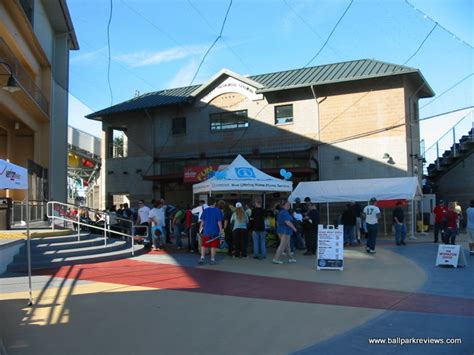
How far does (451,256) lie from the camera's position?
36.8 ft

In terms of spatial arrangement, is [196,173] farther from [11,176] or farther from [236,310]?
[236,310]

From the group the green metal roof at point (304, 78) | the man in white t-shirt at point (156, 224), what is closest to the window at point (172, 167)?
the green metal roof at point (304, 78)

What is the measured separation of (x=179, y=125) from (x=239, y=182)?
1435cm

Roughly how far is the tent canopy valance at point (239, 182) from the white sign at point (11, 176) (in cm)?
711

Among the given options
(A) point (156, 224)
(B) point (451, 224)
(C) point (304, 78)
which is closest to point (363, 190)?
(B) point (451, 224)

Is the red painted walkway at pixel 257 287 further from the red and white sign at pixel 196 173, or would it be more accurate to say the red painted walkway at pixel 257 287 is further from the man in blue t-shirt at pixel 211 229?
the red and white sign at pixel 196 173

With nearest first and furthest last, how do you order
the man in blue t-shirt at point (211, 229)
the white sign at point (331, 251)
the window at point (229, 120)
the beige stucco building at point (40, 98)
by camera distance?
1. the white sign at point (331, 251)
2. the man in blue t-shirt at point (211, 229)
3. the beige stucco building at point (40, 98)
4. the window at point (229, 120)

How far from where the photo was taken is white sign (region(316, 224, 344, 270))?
11.2 metres

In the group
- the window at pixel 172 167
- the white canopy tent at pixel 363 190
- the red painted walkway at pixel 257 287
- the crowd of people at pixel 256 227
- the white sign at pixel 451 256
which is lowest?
the red painted walkway at pixel 257 287

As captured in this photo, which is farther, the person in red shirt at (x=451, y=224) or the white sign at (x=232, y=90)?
the white sign at (x=232, y=90)

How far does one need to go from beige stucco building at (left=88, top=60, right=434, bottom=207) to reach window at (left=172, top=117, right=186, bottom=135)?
0.06 m

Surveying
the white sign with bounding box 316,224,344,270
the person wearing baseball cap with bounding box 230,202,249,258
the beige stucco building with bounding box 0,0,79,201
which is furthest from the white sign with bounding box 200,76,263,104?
the white sign with bounding box 316,224,344,270

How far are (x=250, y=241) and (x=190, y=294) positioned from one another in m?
7.44

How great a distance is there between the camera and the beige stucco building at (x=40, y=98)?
61.7 feet
